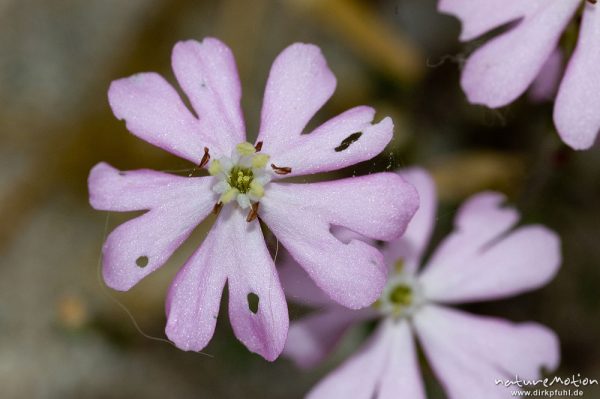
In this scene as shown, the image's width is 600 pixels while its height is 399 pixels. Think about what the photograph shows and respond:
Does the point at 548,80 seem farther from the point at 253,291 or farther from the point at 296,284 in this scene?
the point at 253,291

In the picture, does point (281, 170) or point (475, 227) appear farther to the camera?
point (475, 227)

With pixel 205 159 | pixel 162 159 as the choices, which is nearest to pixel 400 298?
pixel 205 159

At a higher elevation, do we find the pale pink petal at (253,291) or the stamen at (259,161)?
the stamen at (259,161)

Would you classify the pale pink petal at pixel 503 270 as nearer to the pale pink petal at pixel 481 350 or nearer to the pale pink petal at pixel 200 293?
the pale pink petal at pixel 481 350

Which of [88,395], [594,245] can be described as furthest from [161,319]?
[594,245]

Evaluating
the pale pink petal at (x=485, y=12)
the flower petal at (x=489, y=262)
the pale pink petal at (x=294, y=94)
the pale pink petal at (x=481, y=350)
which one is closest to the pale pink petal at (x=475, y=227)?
the flower petal at (x=489, y=262)

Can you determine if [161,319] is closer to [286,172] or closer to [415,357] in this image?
[415,357]

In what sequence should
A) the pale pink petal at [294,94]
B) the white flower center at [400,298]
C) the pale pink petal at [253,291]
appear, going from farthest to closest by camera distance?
the white flower center at [400,298] < the pale pink petal at [294,94] < the pale pink petal at [253,291]

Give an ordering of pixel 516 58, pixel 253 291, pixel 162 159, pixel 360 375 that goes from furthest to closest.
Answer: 1. pixel 162 159
2. pixel 360 375
3. pixel 516 58
4. pixel 253 291
